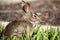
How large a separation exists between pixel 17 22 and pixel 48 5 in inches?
59.0

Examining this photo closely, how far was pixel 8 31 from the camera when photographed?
1.80m

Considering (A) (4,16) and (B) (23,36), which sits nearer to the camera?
(B) (23,36)

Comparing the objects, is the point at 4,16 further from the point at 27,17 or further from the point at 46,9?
the point at 27,17

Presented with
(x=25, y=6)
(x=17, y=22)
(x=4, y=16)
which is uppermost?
(x=25, y=6)

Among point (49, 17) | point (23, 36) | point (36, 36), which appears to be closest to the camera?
point (23, 36)

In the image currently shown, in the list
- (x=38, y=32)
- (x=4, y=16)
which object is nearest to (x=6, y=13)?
(x=4, y=16)

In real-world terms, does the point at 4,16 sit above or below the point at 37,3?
below

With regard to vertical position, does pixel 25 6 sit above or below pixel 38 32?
above

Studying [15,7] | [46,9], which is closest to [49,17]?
[46,9]

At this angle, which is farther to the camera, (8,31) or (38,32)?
(38,32)

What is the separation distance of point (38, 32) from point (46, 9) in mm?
1346

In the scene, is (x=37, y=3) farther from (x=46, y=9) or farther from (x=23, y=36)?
(x=23, y=36)

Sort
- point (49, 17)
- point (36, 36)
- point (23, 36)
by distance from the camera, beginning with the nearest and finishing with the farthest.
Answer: point (23, 36) < point (36, 36) < point (49, 17)

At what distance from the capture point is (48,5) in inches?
128
